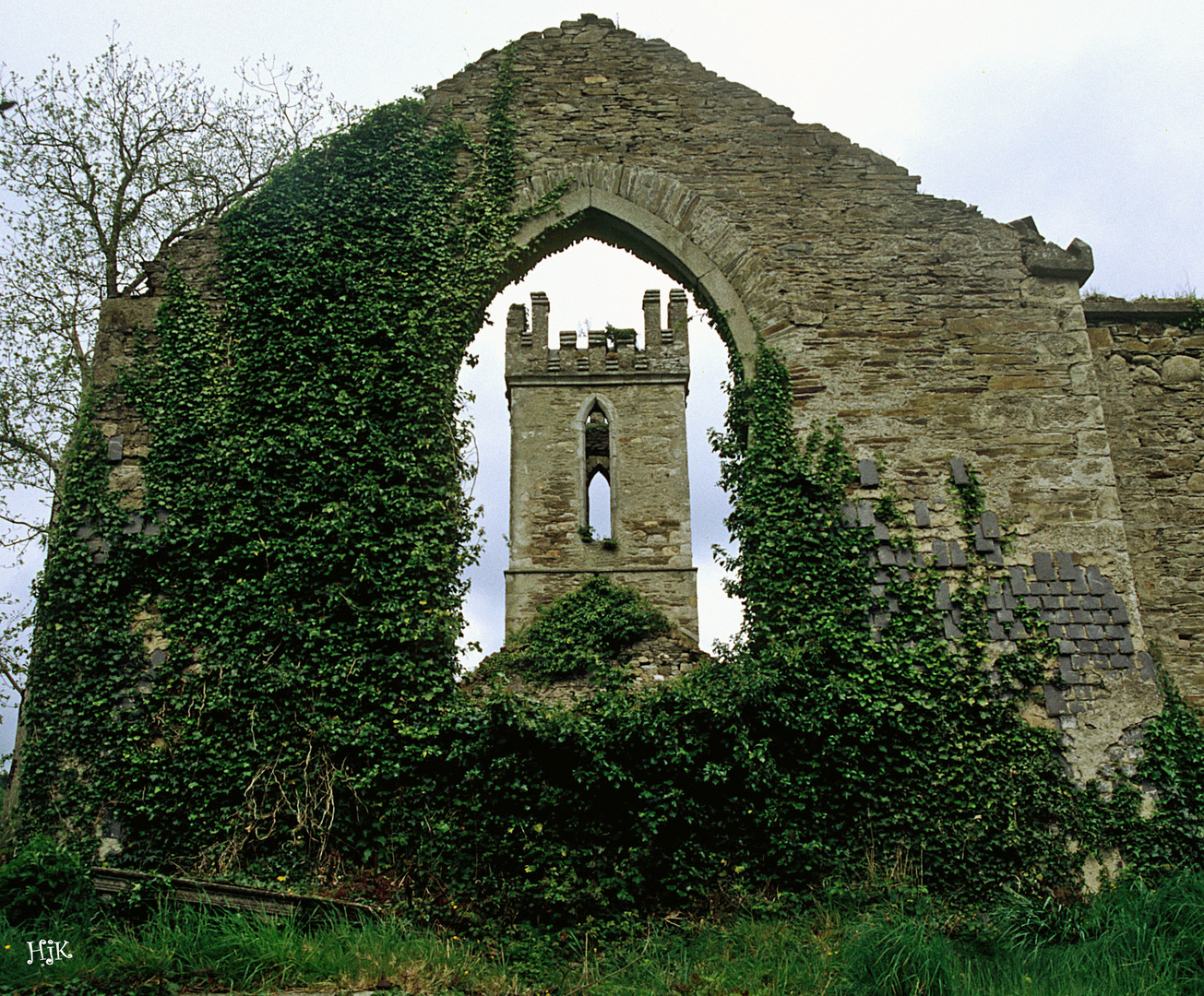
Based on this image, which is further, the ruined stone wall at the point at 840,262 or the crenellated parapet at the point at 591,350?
the crenellated parapet at the point at 591,350

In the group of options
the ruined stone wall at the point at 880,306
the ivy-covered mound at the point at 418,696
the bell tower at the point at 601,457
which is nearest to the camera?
the ivy-covered mound at the point at 418,696

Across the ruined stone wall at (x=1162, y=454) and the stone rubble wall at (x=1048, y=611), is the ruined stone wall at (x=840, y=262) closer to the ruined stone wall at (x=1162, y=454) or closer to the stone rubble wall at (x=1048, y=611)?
the stone rubble wall at (x=1048, y=611)

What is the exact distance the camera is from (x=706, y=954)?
526cm

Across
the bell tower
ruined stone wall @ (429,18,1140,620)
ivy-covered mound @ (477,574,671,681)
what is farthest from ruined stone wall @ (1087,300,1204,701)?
the bell tower

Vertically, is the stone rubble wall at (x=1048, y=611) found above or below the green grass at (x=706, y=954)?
above

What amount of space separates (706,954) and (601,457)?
17138 millimetres

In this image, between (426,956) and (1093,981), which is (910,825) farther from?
(426,956)

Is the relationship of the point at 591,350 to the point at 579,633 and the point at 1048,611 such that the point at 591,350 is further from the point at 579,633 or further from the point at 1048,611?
the point at 1048,611

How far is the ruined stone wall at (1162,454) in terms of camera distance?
7.18 m

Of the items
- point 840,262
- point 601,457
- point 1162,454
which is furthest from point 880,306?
point 601,457

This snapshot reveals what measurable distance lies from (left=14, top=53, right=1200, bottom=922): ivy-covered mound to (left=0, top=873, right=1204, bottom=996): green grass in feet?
1.03

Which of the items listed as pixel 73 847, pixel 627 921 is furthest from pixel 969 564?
pixel 73 847

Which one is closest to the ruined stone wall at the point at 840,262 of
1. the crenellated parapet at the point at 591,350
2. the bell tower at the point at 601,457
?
the bell tower at the point at 601,457

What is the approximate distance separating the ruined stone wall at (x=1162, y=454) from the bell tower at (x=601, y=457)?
1201 cm
